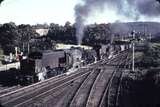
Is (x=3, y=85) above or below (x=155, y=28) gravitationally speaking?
below

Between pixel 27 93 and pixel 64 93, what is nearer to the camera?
pixel 27 93

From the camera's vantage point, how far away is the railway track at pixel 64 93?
75.3ft

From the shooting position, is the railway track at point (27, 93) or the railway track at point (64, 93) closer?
the railway track at point (64, 93)

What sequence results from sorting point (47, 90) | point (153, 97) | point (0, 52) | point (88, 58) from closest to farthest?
point (153, 97) → point (47, 90) → point (88, 58) → point (0, 52)

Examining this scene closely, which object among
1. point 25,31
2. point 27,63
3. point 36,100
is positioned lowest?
point 36,100

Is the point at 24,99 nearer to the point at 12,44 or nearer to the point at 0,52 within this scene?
the point at 0,52

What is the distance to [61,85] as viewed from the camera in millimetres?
31297

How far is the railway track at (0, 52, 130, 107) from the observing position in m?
23.0

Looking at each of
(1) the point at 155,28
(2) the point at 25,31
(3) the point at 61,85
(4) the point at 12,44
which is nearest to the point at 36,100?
(3) the point at 61,85

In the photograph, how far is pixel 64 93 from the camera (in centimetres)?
2755

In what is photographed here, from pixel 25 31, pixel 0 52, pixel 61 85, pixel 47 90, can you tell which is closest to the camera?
pixel 47 90

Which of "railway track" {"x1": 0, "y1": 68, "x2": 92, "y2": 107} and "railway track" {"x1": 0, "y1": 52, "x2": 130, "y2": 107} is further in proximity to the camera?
"railway track" {"x1": 0, "y1": 68, "x2": 92, "y2": 107}

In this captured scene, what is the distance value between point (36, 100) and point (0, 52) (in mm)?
36938

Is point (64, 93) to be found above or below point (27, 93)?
below
